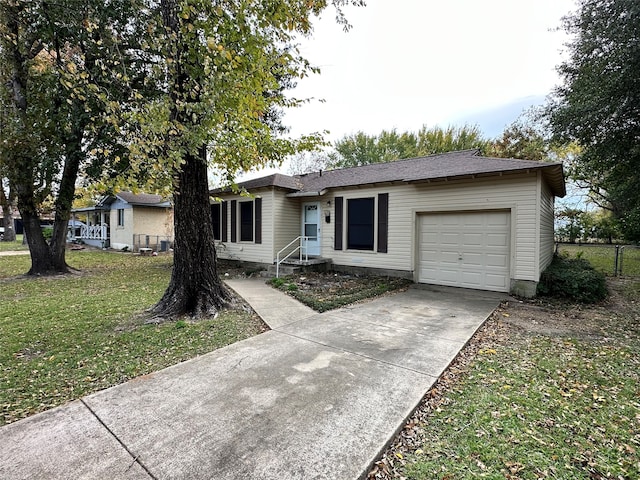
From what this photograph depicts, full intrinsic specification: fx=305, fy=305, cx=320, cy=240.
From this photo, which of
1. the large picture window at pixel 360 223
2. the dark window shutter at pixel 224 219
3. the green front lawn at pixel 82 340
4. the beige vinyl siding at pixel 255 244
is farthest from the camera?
the dark window shutter at pixel 224 219

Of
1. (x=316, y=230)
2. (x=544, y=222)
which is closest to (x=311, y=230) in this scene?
(x=316, y=230)

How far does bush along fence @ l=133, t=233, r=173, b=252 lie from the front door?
11.2 meters

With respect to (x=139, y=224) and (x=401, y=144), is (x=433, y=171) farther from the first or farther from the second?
(x=401, y=144)

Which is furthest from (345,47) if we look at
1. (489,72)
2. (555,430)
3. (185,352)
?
(555,430)

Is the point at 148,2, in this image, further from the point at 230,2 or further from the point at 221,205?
the point at 221,205

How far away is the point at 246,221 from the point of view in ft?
37.6

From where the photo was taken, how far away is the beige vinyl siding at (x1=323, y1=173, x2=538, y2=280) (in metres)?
6.93

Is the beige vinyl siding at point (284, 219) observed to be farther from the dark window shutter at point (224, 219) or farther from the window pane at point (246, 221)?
the dark window shutter at point (224, 219)

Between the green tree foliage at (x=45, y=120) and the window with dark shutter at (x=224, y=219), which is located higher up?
the green tree foliage at (x=45, y=120)

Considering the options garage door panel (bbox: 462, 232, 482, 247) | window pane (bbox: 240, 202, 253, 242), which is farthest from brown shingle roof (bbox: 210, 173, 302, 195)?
garage door panel (bbox: 462, 232, 482, 247)

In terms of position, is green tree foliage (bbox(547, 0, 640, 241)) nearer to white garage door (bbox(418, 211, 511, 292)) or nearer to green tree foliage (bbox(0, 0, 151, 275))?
white garage door (bbox(418, 211, 511, 292))

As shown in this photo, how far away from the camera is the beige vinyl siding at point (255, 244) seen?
10547 mm

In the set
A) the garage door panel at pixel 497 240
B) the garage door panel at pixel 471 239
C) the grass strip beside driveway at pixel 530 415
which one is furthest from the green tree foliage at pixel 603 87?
the grass strip beside driveway at pixel 530 415

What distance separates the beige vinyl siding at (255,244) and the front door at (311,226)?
1316 mm
